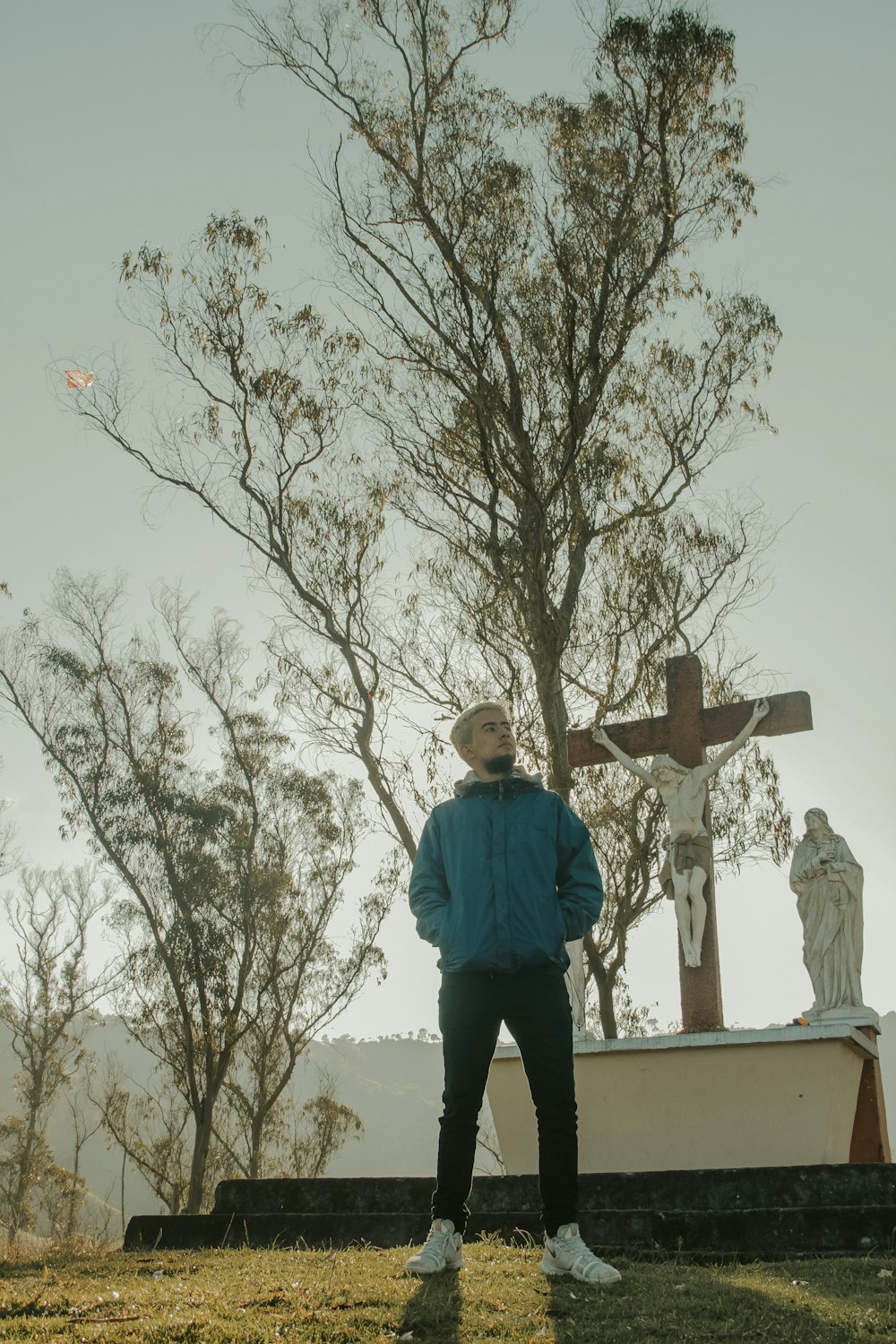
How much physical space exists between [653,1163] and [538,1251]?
3363 mm

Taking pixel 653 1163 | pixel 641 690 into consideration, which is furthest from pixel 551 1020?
pixel 641 690

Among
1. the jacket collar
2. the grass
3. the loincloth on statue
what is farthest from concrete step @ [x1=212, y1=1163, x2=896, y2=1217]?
the loincloth on statue

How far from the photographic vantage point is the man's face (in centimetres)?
428

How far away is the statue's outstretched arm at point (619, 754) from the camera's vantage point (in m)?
9.24

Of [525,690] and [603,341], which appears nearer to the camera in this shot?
[603,341]

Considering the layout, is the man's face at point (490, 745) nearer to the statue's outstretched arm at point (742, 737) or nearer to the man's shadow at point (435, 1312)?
the man's shadow at point (435, 1312)

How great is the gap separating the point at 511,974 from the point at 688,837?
5073 mm

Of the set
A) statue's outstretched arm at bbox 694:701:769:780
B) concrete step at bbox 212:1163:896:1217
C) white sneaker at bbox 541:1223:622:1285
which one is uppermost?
statue's outstretched arm at bbox 694:701:769:780

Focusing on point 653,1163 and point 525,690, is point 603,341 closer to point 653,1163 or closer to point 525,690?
point 525,690

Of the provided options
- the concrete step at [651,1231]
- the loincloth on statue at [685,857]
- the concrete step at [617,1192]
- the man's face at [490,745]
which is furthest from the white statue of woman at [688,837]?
the man's face at [490,745]

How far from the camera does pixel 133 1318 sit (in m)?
3.15

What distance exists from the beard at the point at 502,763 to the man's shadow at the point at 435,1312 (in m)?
1.61

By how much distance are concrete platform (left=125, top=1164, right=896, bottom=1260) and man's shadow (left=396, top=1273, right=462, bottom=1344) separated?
4.47 ft

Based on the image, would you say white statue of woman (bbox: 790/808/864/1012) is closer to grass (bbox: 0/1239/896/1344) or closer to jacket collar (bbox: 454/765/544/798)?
grass (bbox: 0/1239/896/1344)
